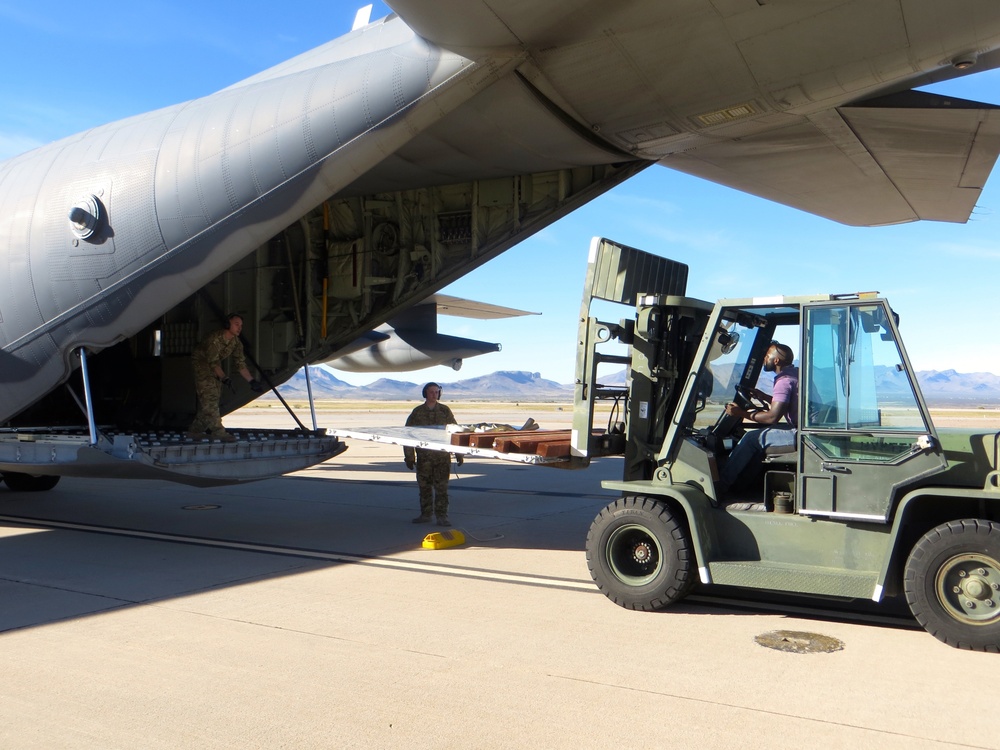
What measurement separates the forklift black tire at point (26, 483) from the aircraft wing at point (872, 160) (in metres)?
10.9

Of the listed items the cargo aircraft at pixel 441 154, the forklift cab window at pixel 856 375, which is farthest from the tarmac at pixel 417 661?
the cargo aircraft at pixel 441 154

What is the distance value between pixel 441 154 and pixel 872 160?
4.81 metres

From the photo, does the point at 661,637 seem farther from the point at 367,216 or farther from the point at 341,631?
the point at 367,216

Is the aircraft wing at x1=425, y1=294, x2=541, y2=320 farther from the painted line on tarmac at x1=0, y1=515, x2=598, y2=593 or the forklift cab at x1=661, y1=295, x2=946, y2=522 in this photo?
the forklift cab at x1=661, y1=295, x2=946, y2=522

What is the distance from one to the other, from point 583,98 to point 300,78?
2.98 m

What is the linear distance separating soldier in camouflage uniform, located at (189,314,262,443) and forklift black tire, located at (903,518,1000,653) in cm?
752

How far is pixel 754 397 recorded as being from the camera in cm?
713

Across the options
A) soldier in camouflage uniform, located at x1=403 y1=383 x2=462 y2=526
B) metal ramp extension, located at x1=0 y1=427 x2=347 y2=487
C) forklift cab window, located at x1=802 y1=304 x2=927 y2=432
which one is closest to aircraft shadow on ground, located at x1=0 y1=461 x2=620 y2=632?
soldier in camouflage uniform, located at x1=403 y1=383 x2=462 y2=526

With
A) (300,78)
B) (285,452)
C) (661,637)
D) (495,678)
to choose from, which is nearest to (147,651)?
(495,678)

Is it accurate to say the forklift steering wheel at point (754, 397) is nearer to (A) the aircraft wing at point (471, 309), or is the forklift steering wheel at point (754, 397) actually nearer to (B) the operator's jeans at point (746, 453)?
(B) the operator's jeans at point (746, 453)

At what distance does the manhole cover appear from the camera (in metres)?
5.35

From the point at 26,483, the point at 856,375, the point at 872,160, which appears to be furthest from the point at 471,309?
the point at 856,375

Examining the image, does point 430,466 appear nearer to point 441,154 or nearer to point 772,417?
point 441,154

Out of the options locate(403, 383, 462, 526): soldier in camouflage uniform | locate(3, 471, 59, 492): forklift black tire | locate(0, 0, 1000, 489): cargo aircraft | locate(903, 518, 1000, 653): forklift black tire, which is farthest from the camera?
locate(3, 471, 59, 492): forklift black tire
